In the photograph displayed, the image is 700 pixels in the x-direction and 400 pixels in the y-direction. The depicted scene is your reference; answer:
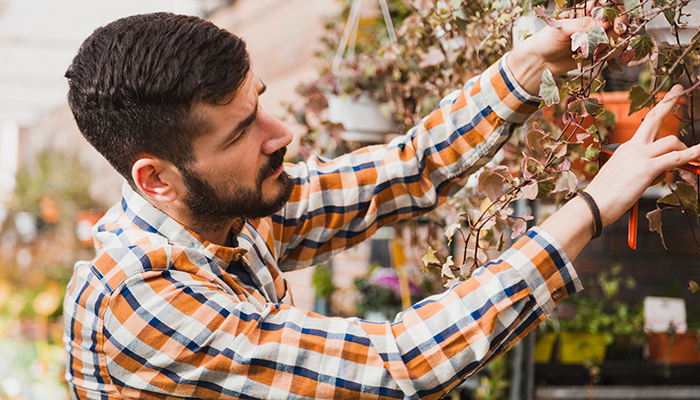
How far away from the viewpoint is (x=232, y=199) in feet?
2.69

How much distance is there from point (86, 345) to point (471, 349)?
0.54 m

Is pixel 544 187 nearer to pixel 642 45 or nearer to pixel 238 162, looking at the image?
pixel 642 45

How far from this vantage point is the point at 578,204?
2.03 feet

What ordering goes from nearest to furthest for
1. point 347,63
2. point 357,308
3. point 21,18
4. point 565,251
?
1. point 565,251
2. point 347,63
3. point 357,308
4. point 21,18

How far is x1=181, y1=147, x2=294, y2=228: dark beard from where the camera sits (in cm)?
82

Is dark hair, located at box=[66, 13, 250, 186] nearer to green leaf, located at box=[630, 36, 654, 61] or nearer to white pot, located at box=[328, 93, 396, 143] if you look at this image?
green leaf, located at box=[630, 36, 654, 61]

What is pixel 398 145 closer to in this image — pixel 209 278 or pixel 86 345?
pixel 209 278

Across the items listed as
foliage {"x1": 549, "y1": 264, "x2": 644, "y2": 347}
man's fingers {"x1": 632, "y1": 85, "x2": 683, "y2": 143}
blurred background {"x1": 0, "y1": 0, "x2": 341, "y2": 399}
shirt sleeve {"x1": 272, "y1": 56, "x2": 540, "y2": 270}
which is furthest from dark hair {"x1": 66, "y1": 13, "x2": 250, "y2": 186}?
foliage {"x1": 549, "y1": 264, "x2": 644, "y2": 347}

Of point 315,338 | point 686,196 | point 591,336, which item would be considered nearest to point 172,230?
point 315,338

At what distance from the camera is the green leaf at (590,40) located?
0.60 meters

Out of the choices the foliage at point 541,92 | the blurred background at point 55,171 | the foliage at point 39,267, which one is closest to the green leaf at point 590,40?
the foliage at point 541,92

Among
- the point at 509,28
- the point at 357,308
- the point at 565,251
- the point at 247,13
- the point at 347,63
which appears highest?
the point at 509,28

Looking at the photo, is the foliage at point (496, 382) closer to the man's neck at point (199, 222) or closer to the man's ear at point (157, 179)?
the man's neck at point (199, 222)

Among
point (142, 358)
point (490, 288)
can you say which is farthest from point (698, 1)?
point (142, 358)
